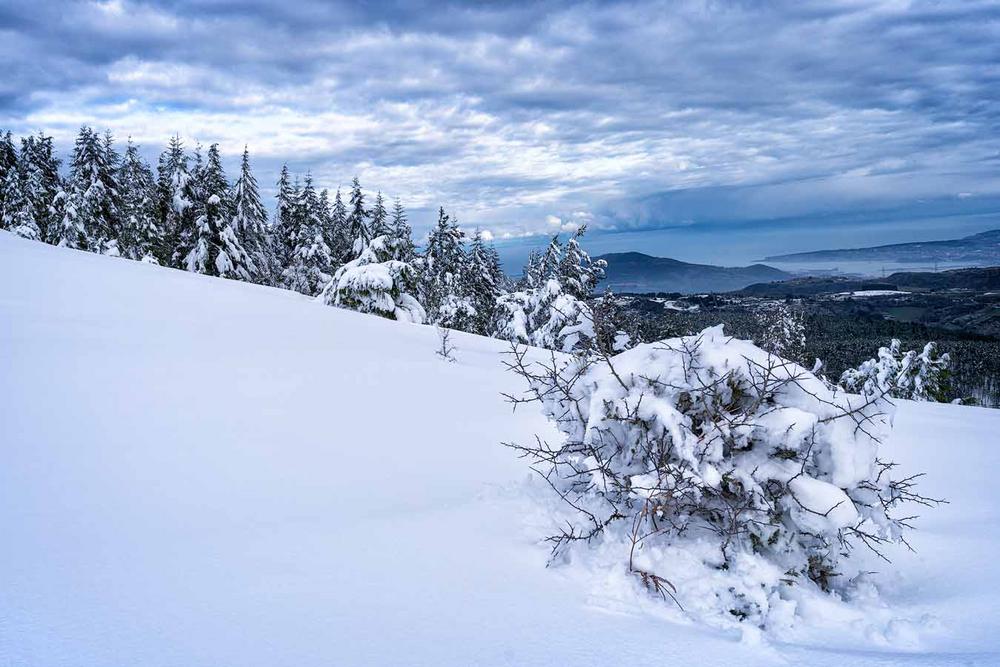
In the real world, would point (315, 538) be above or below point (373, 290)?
below

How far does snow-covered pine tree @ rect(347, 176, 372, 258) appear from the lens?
32.2 meters

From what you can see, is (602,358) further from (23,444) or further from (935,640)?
(23,444)

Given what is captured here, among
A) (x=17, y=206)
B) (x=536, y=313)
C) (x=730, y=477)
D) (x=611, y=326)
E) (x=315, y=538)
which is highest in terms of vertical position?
(x=17, y=206)

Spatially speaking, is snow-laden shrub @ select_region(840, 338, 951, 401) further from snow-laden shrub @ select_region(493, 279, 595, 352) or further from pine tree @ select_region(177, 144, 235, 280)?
pine tree @ select_region(177, 144, 235, 280)

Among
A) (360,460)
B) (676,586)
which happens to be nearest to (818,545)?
(676,586)

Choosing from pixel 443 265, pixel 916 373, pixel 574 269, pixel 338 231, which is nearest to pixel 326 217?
pixel 338 231

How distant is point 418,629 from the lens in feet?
7.52

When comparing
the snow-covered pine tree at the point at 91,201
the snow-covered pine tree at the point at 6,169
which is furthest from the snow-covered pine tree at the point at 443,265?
the snow-covered pine tree at the point at 6,169

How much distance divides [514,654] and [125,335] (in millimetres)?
A: 7071

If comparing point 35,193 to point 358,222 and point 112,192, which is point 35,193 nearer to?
point 112,192

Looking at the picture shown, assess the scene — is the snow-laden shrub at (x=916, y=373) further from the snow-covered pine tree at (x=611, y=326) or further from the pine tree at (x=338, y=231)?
the pine tree at (x=338, y=231)

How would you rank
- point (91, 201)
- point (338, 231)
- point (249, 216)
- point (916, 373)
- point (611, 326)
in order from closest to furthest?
point (611, 326) < point (916, 373) < point (91, 201) < point (249, 216) < point (338, 231)

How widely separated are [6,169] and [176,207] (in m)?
17.7

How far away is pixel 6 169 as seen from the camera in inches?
1448
